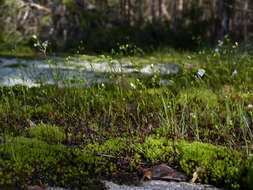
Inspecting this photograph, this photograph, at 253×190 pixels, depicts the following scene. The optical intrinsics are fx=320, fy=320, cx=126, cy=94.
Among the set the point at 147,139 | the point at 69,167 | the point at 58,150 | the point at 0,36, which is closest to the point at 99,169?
the point at 69,167

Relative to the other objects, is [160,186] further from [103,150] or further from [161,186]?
[103,150]

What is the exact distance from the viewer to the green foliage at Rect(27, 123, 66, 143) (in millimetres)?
3395

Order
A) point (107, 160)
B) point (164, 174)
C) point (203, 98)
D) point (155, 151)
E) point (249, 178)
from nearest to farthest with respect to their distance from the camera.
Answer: point (249, 178)
point (164, 174)
point (107, 160)
point (155, 151)
point (203, 98)

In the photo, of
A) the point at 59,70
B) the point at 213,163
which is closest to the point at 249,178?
the point at 213,163

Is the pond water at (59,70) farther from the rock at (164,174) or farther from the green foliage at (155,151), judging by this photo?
the rock at (164,174)

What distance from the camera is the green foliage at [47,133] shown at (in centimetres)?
339

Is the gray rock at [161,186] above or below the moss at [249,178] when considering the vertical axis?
below

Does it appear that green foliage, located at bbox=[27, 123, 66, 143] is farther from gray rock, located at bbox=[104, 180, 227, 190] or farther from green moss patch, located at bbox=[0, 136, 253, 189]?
gray rock, located at bbox=[104, 180, 227, 190]

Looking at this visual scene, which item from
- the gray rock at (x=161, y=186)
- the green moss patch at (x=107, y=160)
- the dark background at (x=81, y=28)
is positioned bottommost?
the gray rock at (x=161, y=186)

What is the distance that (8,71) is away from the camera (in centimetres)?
677

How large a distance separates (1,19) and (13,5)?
754mm

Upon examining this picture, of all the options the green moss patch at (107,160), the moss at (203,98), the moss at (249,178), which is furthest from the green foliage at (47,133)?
the moss at (203,98)

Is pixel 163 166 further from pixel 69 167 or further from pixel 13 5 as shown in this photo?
pixel 13 5

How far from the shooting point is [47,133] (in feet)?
11.5
